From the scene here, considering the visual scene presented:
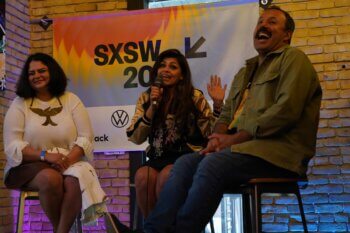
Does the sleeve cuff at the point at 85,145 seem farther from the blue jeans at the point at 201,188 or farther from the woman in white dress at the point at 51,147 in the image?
the blue jeans at the point at 201,188

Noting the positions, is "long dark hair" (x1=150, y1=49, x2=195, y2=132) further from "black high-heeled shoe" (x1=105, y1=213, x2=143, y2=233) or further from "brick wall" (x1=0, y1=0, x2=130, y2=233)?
"brick wall" (x1=0, y1=0, x2=130, y2=233)

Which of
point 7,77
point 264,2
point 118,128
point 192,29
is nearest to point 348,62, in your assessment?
point 264,2

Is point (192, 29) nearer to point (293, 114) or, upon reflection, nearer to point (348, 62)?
point (348, 62)

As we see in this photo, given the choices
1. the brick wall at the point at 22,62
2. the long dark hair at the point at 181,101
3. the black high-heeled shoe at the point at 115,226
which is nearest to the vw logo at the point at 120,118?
the brick wall at the point at 22,62

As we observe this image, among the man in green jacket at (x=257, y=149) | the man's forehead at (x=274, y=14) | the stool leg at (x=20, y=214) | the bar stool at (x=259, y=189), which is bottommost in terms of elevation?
the stool leg at (x=20, y=214)

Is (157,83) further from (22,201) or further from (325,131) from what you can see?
(325,131)

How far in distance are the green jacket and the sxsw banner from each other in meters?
1.39

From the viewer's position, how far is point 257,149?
223 cm

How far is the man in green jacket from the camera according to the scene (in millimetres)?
2117

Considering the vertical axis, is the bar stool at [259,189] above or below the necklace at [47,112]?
below

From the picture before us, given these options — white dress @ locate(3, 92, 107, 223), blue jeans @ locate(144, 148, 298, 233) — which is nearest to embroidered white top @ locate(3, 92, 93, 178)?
white dress @ locate(3, 92, 107, 223)

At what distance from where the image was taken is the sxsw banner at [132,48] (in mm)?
3818

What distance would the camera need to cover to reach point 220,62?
151 inches

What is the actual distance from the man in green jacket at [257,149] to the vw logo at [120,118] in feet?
5.26
